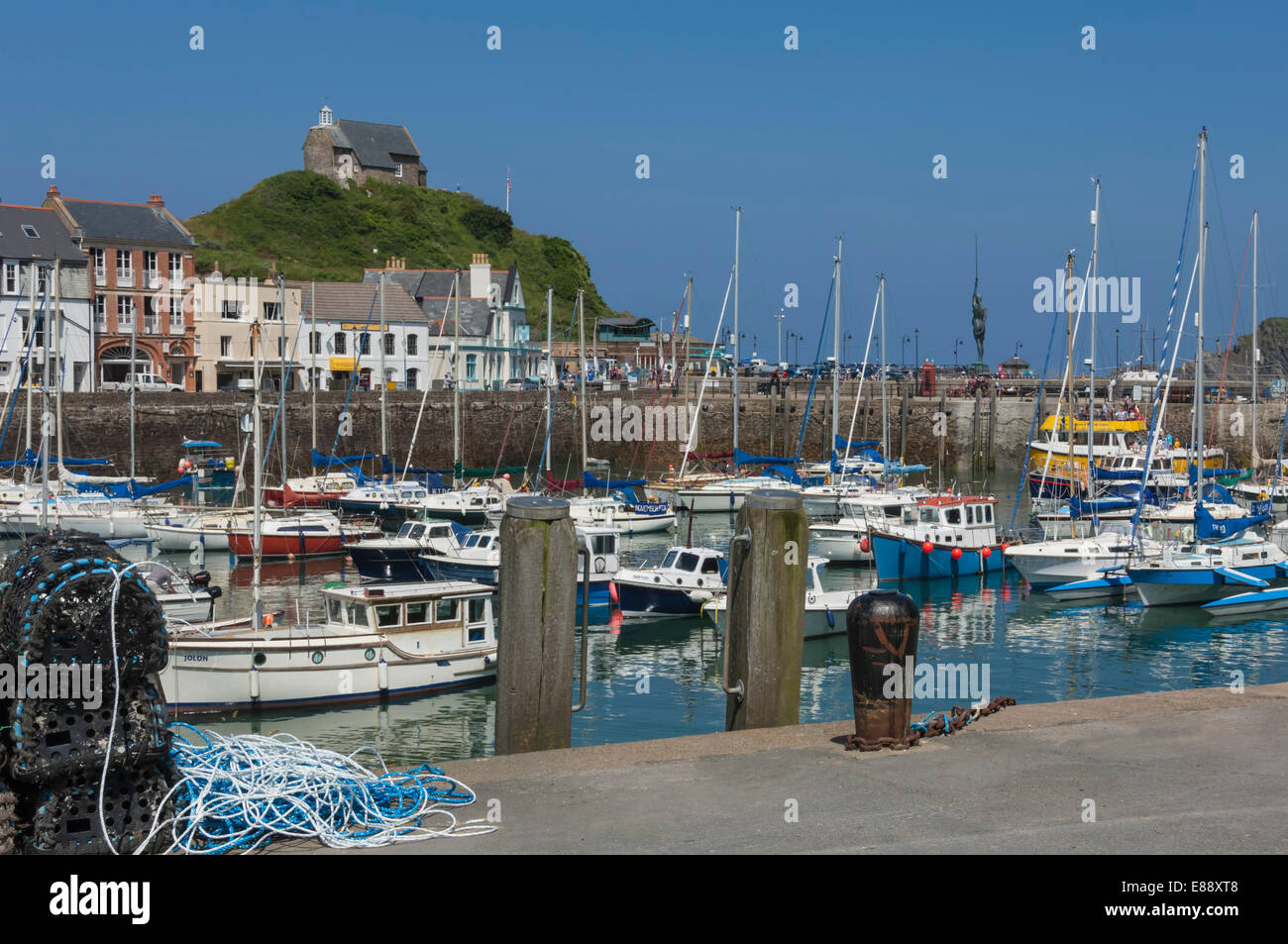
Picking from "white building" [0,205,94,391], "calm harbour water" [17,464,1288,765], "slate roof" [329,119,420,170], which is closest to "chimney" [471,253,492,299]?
"white building" [0,205,94,391]

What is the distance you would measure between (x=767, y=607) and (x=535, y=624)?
180 centimetres

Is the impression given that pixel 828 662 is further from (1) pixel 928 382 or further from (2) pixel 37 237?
(1) pixel 928 382

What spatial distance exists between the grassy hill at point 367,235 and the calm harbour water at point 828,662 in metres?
68.1

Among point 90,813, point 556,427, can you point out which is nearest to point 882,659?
point 90,813

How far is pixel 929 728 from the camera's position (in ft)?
30.2

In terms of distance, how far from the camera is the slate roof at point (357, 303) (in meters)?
77.1

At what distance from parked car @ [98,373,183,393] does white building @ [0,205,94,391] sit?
137 cm

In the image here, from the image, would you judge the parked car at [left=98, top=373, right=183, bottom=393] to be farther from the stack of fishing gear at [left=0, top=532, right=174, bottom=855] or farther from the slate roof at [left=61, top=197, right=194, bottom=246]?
the stack of fishing gear at [left=0, top=532, right=174, bottom=855]

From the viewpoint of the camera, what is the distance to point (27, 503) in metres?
43.3

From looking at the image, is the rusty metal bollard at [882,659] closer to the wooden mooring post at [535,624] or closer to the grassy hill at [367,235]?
the wooden mooring post at [535,624]

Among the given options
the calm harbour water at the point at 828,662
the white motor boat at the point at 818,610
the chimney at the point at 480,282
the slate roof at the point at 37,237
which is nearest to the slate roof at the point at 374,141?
the chimney at the point at 480,282

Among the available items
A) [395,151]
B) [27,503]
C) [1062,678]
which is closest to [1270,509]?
[1062,678]

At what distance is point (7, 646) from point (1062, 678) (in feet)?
76.2
